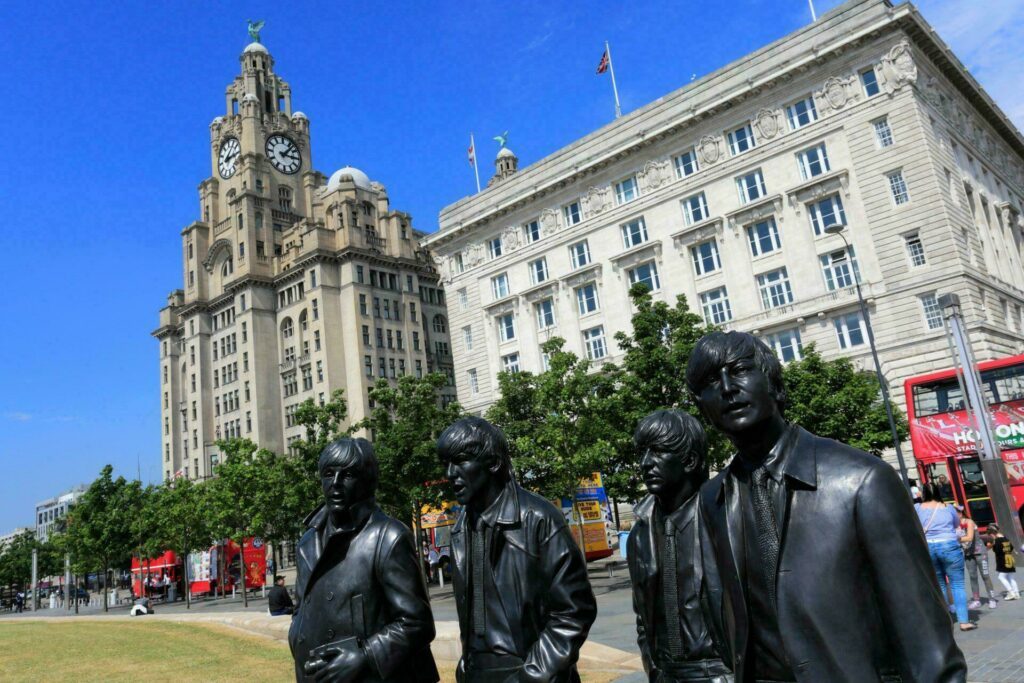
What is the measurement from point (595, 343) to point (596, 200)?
358 inches

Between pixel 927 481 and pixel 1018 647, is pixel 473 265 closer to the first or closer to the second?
pixel 927 481

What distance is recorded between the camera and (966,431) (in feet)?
65.6

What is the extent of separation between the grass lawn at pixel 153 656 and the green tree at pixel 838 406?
68.1ft

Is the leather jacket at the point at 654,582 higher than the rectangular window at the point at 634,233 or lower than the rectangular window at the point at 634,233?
lower

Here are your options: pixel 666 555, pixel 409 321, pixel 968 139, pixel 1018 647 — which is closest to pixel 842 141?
pixel 968 139

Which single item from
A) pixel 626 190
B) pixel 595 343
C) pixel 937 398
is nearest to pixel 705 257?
pixel 626 190

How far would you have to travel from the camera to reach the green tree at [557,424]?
2327 centimetres

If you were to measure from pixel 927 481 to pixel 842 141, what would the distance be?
78.0 feet

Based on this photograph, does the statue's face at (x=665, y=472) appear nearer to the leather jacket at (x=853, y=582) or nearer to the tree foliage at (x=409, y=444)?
the leather jacket at (x=853, y=582)

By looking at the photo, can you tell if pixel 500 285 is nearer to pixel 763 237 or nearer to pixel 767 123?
pixel 763 237

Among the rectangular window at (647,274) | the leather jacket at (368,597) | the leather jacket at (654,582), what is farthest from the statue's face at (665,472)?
the rectangular window at (647,274)

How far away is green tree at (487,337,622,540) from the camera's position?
76.3 ft

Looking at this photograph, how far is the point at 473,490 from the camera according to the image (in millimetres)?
4289

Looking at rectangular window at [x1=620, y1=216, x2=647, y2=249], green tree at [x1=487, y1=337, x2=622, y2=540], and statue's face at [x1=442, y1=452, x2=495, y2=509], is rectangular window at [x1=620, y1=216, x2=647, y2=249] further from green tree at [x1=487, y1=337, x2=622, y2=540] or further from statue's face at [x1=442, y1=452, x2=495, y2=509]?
statue's face at [x1=442, y1=452, x2=495, y2=509]
